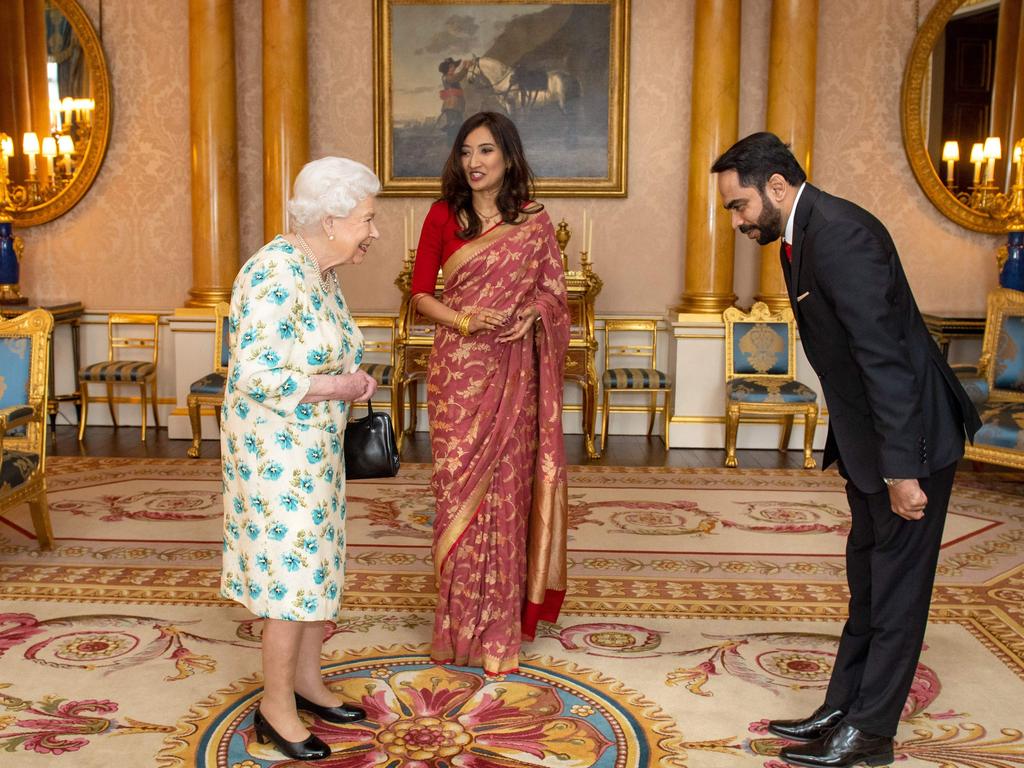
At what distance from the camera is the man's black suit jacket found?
103 inches

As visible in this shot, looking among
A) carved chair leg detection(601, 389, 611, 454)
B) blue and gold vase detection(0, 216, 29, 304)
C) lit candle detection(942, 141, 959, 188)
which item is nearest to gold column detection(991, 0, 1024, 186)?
lit candle detection(942, 141, 959, 188)

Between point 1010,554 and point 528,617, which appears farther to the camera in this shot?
point 1010,554

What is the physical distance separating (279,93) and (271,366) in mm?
5763

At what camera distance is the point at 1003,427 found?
587cm

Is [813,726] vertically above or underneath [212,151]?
underneath

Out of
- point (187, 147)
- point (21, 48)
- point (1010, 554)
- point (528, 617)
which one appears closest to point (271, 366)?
point (528, 617)

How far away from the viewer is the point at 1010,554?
5070 mm

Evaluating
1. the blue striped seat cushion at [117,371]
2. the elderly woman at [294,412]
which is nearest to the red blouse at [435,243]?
the elderly woman at [294,412]

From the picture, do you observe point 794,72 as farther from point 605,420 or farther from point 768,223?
point 768,223

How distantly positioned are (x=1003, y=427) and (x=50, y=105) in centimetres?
712

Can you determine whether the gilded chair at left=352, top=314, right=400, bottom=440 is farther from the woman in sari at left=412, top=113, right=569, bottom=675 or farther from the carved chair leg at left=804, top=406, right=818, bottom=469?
the woman in sari at left=412, top=113, right=569, bottom=675

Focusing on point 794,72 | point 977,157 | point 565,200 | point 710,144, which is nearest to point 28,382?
point 565,200

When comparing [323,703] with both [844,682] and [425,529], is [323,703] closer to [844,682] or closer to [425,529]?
[844,682]

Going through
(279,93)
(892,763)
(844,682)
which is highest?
(279,93)
